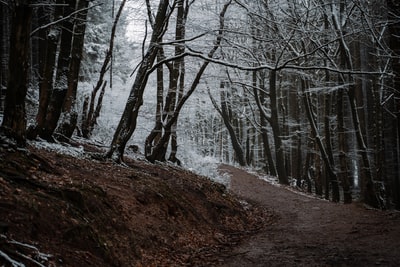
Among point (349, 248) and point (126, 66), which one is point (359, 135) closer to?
point (349, 248)

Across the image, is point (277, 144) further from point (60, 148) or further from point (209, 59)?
point (60, 148)

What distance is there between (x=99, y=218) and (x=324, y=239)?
15.9 ft

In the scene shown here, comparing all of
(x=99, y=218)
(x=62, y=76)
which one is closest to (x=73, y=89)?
(x=62, y=76)

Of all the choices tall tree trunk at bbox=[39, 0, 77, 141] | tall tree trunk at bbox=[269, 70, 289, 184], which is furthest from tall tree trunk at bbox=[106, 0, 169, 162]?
tall tree trunk at bbox=[269, 70, 289, 184]

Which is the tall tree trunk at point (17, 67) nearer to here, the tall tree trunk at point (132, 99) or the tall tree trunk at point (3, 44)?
the tall tree trunk at point (132, 99)

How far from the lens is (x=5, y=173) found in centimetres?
480

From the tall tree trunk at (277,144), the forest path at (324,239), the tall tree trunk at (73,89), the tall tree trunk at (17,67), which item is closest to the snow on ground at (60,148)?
the tall tree trunk at (73,89)

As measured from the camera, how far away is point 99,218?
18.4 ft

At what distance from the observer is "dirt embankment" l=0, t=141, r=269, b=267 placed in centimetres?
413

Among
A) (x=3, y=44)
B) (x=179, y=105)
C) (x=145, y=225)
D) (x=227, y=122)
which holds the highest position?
(x=3, y=44)

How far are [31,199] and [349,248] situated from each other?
5.58m

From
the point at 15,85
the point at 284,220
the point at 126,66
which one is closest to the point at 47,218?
the point at 15,85

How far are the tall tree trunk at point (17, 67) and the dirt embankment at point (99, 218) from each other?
40 centimetres

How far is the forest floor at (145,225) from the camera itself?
430cm
